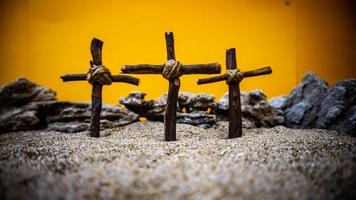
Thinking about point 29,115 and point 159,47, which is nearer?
point 29,115

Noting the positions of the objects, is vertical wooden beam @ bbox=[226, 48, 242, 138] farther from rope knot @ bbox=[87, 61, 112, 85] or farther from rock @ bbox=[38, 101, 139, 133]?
rock @ bbox=[38, 101, 139, 133]

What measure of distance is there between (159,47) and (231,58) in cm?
221

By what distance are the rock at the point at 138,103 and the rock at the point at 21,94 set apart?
126cm

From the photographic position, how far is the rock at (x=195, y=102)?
10.5ft

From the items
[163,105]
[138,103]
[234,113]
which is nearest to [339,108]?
[234,113]

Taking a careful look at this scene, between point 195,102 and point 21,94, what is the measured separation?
8.64ft

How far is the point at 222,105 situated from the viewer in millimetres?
3242

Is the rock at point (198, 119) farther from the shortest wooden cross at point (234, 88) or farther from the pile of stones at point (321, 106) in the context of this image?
the pile of stones at point (321, 106)

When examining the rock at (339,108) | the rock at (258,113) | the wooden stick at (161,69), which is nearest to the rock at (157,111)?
the rock at (258,113)

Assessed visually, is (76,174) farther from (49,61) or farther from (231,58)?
(49,61)

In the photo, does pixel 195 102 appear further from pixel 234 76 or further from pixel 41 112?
pixel 41 112

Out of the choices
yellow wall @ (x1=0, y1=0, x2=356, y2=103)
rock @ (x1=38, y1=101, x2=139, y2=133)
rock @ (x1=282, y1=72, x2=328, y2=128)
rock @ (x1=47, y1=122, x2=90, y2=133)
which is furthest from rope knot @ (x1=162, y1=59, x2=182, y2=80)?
yellow wall @ (x1=0, y1=0, x2=356, y2=103)

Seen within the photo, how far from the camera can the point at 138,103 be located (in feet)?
10.3

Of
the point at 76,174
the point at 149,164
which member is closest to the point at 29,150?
the point at 76,174
